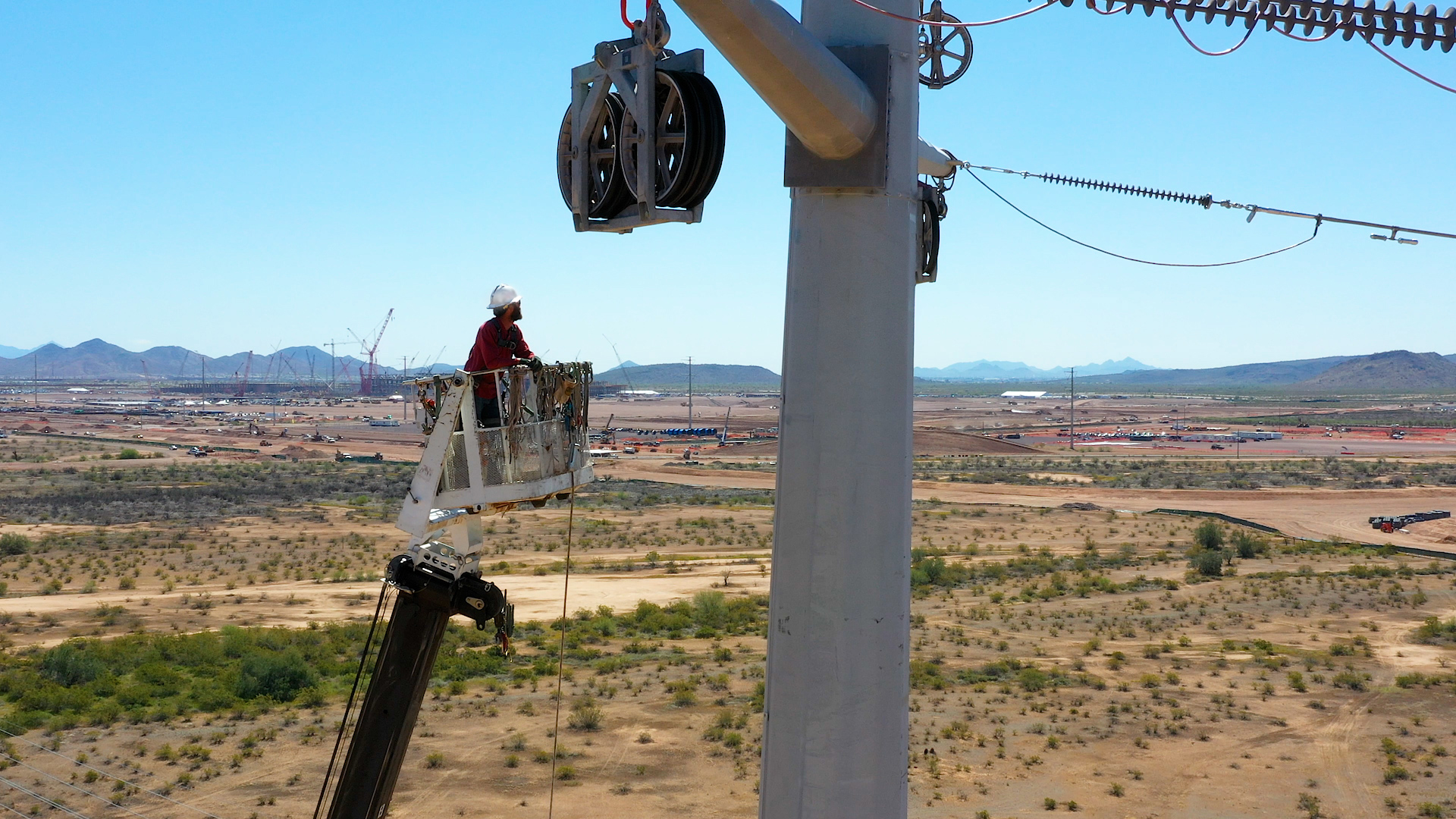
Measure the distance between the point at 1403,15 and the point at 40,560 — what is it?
144 ft

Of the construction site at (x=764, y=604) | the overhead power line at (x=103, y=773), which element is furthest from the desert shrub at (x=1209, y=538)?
the overhead power line at (x=103, y=773)

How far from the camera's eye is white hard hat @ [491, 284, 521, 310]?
623 cm

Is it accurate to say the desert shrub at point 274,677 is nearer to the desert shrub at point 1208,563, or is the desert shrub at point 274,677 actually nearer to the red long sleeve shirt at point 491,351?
the red long sleeve shirt at point 491,351

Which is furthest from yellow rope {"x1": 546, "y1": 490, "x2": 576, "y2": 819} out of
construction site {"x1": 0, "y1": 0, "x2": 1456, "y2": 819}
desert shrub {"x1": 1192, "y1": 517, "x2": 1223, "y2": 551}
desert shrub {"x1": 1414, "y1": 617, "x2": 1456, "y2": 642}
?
desert shrub {"x1": 1192, "y1": 517, "x2": 1223, "y2": 551}

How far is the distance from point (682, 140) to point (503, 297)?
295 centimetres

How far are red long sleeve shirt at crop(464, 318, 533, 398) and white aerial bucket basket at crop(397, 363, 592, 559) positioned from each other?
6cm

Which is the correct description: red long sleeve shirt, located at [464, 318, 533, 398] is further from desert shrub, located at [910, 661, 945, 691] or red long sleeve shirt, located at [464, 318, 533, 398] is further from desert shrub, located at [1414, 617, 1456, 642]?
desert shrub, located at [1414, 617, 1456, 642]

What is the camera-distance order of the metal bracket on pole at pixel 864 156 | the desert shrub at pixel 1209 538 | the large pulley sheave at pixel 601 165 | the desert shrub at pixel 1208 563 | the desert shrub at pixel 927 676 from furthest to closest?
the desert shrub at pixel 1209 538, the desert shrub at pixel 1208 563, the desert shrub at pixel 927 676, the large pulley sheave at pixel 601 165, the metal bracket on pole at pixel 864 156

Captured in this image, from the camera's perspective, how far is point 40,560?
37812 millimetres

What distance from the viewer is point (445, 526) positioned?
629cm

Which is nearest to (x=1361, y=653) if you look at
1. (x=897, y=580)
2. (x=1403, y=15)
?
(x=1403, y=15)

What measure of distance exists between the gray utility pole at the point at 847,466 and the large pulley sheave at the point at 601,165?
0.72m

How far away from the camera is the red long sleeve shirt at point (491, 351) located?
20.4 ft

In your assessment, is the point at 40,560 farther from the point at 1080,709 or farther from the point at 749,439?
the point at 749,439
